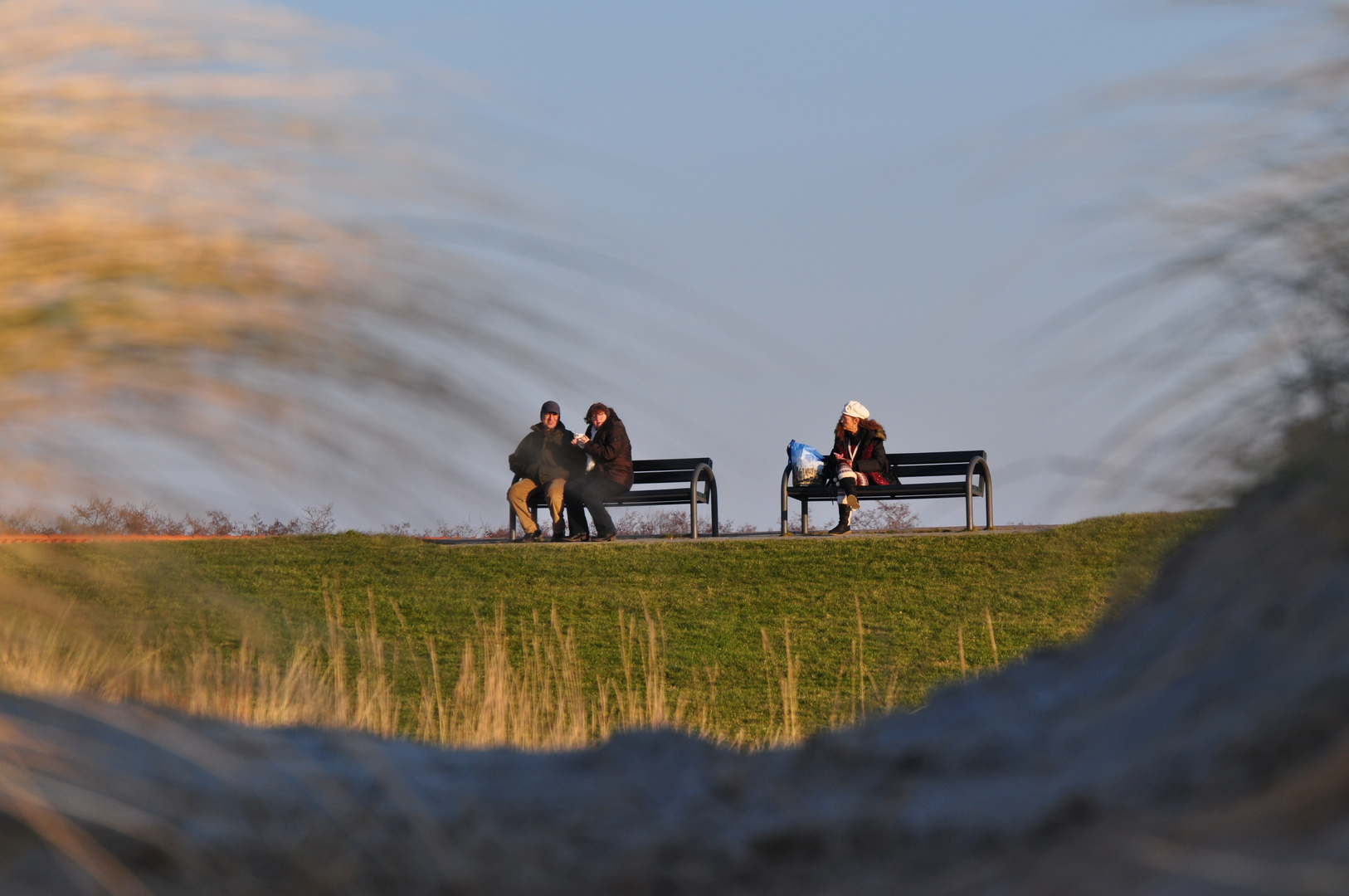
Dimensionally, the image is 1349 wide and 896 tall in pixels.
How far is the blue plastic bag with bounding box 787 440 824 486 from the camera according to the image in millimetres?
12586

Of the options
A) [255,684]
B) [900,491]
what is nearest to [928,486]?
[900,491]

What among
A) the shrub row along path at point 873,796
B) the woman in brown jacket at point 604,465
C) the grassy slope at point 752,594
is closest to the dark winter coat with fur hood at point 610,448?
the woman in brown jacket at point 604,465

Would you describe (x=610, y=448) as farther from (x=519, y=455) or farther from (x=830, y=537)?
(x=519, y=455)

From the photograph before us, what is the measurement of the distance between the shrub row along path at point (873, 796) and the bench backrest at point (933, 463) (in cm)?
1047

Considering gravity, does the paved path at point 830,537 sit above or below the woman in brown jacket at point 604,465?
below

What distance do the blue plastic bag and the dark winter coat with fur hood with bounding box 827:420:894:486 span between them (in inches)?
8.8

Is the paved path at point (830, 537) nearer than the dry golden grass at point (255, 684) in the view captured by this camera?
No

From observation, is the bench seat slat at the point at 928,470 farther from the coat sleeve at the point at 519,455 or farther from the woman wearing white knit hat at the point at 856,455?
the coat sleeve at the point at 519,455

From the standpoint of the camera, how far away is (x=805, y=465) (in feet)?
41.3

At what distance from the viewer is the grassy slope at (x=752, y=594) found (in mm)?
7582

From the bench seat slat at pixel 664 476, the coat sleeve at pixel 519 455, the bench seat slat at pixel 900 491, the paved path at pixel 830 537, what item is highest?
the bench seat slat at pixel 664 476

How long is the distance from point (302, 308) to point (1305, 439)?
1.25 metres

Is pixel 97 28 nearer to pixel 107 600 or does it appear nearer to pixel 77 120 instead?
pixel 77 120

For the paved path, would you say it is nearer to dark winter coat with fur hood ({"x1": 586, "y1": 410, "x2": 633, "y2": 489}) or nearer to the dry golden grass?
dark winter coat with fur hood ({"x1": 586, "y1": 410, "x2": 633, "y2": 489})
